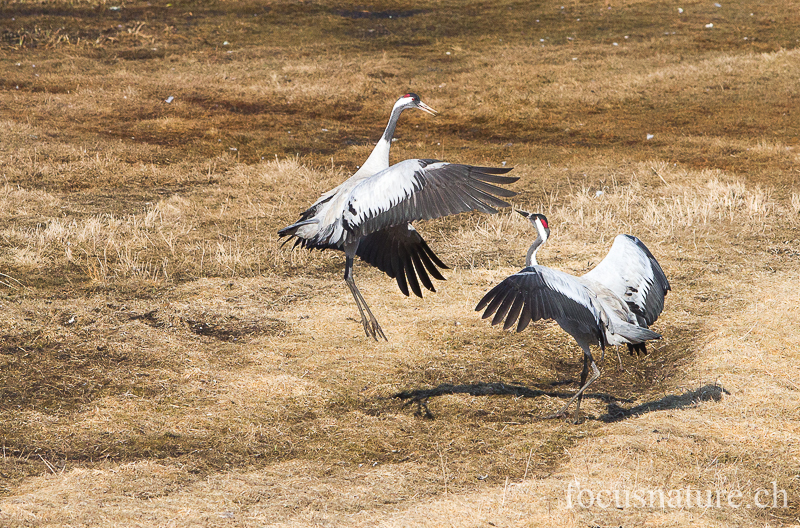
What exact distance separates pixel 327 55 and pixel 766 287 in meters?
11.3

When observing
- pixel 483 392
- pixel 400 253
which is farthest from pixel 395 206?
pixel 483 392

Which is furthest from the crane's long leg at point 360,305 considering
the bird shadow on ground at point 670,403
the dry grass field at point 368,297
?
the bird shadow on ground at point 670,403

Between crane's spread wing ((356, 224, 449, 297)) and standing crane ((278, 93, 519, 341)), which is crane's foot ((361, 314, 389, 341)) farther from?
crane's spread wing ((356, 224, 449, 297))

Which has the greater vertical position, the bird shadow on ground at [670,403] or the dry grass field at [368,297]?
the dry grass field at [368,297]

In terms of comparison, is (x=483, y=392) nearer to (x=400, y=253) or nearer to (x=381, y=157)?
(x=400, y=253)

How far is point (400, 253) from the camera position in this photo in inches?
233

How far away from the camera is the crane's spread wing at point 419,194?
4.75m

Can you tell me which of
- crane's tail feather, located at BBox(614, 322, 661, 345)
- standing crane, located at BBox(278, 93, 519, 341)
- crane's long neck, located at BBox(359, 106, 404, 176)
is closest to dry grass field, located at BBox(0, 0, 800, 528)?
crane's tail feather, located at BBox(614, 322, 661, 345)

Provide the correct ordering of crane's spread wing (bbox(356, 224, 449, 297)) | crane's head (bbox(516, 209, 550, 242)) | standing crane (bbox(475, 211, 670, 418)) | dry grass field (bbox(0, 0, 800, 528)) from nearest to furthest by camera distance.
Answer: dry grass field (bbox(0, 0, 800, 528))
standing crane (bbox(475, 211, 670, 418))
crane's head (bbox(516, 209, 550, 242))
crane's spread wing (bbox(356, 224, 449, 297))

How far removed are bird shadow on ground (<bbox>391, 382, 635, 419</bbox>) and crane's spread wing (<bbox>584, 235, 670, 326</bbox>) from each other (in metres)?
0.67

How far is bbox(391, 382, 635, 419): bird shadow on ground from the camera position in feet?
18.1

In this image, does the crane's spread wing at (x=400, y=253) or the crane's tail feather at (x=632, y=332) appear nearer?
the crane's tail feather at (x=632, y=332)

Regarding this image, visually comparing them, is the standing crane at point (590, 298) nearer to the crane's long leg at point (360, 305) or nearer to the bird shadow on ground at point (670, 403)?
the bird shadow on ground at point (670, 403)

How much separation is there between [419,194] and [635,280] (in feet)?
5.24
